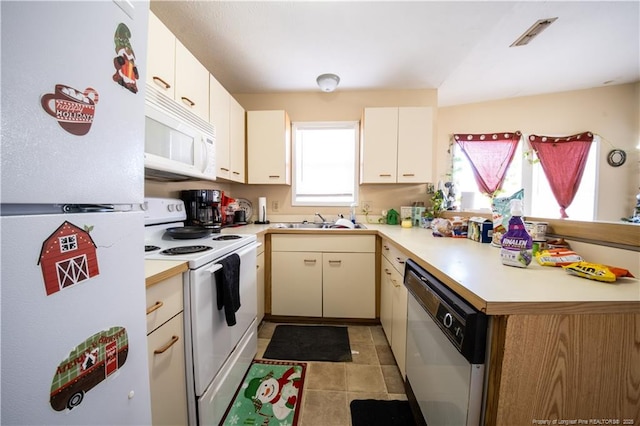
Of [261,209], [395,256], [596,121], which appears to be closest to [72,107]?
[395,256]

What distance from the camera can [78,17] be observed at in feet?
1.42

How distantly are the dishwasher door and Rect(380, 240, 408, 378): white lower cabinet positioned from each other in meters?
0.12

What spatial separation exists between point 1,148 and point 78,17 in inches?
12.2

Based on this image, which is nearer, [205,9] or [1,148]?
[1,148]

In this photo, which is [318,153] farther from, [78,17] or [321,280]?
[78,17]

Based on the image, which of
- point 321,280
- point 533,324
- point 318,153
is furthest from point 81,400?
point 318,153

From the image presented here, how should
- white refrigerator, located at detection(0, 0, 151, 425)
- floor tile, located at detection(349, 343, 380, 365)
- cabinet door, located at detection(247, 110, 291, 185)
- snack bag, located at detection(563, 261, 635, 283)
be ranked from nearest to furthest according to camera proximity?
white refrigerator, located at detection(0, 0, 151, 425)
snack bag, located at detection(563, 261, 635, 283)
floor tile, located at detection(349, 343, 380, 365)
cabinet door, located at detection(247, 110, 291, 185)

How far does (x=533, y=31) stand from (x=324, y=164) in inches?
79.2

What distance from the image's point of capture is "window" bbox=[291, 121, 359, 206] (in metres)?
2.49

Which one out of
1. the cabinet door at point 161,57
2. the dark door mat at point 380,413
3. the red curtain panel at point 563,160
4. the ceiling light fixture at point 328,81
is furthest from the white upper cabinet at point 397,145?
the red curtain panel at point 563,160

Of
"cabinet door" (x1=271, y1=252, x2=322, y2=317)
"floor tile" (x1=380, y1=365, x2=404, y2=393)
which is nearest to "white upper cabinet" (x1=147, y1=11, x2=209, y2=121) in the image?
"cabinet door" (x1=271, y1=252, x2=322, y2=317)

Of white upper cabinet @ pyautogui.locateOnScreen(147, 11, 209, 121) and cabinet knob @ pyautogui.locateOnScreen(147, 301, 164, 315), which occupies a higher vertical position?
white upper cabinet @ pyautogui.locateOnScreen(147, 11, 209, 121)

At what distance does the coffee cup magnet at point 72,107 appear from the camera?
0.39 meters

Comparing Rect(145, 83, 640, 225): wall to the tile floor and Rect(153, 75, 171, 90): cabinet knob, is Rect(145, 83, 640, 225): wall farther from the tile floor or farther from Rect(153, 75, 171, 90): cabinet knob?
the tile floor
